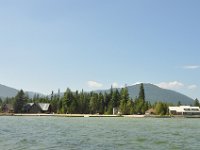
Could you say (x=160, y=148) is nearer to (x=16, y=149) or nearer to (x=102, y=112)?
(x=16, y=149)

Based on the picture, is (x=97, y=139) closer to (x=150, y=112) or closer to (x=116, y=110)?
(x=150, y=112)

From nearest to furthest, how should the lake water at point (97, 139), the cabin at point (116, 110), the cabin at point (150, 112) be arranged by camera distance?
1. the lake water at point (97, 139)
2. the cabin at point (150, 112)
3. the cabin at point (116, 110)

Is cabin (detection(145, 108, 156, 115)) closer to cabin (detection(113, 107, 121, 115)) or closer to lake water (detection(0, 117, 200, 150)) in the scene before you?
cabin (detection(113, 107, 121, 115))

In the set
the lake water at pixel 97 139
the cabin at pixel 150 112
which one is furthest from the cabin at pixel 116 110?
the lake water at pixel 97 139

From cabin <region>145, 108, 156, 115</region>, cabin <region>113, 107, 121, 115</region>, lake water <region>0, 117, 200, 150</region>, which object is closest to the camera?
lake water <region>0, 117, 200, 150</region>

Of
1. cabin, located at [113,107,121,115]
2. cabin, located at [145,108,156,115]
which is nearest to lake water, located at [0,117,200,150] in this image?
cabin, located at [145,108,156,115]

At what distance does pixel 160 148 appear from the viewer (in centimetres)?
3203

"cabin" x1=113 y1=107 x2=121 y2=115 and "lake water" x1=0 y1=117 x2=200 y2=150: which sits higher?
"cabin" x1=113 y1=107 x2=121 y2=115

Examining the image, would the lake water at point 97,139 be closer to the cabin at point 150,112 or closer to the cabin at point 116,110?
the cabin at point 150,112

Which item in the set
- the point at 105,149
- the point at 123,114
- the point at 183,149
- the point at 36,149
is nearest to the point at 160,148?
the point at 183,149

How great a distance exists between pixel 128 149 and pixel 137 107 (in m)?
157

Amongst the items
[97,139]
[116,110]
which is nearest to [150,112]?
[116,110]

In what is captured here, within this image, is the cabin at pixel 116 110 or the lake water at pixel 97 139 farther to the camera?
the cabin at pixel 116 110

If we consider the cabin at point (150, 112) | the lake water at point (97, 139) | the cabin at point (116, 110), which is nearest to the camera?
the lake water at point (97, 139)
